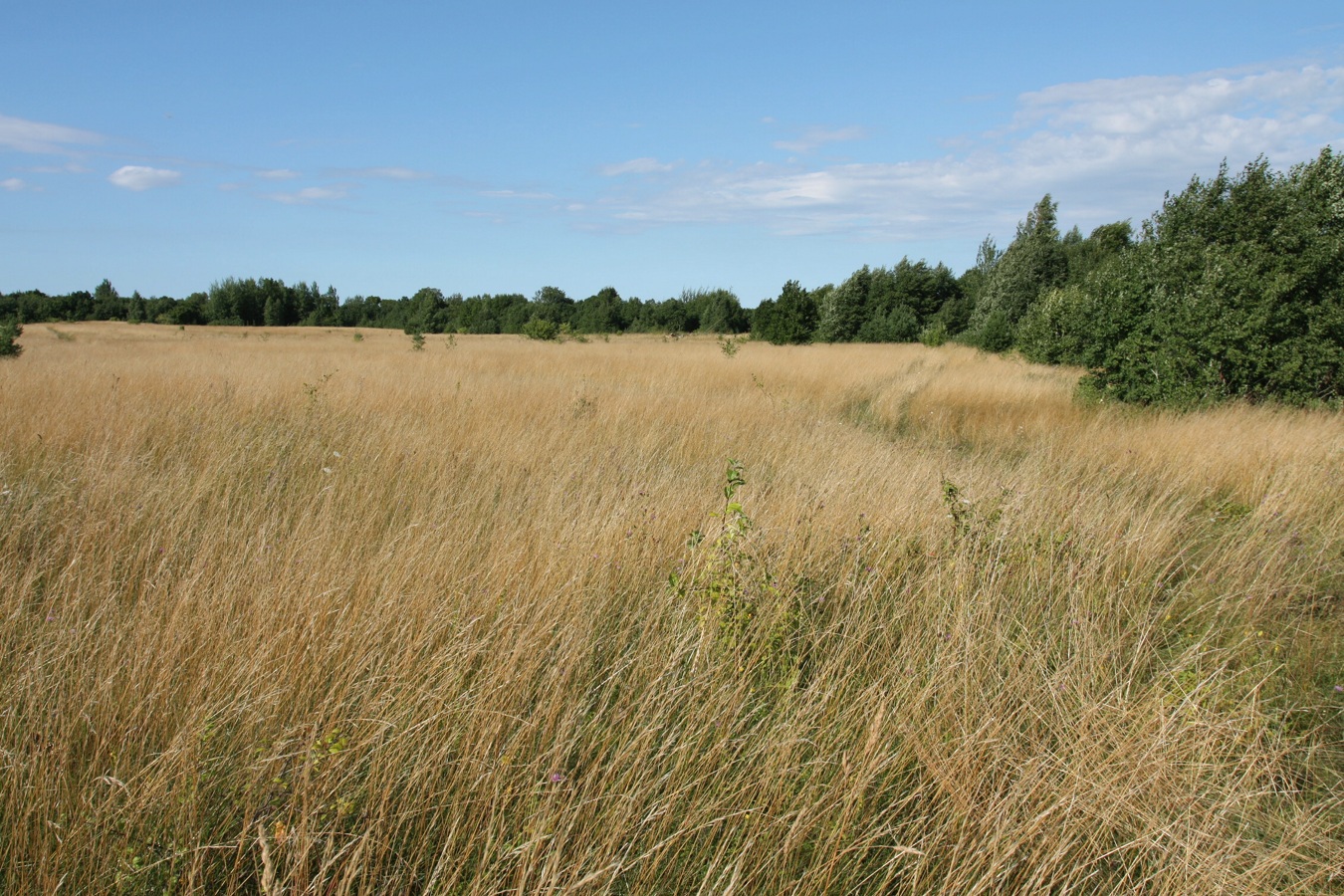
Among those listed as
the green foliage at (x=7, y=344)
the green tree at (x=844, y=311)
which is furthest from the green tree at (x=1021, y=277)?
the green foliage at (x=7, y=344)

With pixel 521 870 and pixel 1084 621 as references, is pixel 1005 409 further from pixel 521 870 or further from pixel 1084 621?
pixel 521 870

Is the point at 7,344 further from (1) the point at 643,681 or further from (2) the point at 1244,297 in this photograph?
(2) the point at 1244,297

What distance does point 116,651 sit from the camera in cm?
207

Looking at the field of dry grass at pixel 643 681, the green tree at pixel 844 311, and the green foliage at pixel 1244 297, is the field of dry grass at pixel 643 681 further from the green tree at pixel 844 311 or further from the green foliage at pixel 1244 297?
the green tree at pixel 844 311

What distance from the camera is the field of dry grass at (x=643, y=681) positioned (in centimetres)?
165

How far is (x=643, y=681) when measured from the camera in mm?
2369

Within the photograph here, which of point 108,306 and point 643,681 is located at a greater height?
point 108,306

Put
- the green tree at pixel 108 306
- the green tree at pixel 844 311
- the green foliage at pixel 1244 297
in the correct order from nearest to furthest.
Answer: the green foliage at pixel 1244 297 → the green tree at pixel 844 311 → the green tree at pixel 108 306

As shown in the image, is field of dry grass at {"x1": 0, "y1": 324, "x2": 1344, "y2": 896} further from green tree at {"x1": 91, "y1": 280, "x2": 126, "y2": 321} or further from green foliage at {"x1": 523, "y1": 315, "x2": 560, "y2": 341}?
green tree at {"x1": 91, "y1": 280, "x2": 126, "y2": 321}

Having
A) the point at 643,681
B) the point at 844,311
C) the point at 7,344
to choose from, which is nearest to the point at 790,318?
the point at 844,311

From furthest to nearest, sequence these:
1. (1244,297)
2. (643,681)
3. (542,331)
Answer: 1. (542,331)
2. (1244,297)
3. (643,681)

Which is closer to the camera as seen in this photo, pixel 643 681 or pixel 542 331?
pixel 643 681

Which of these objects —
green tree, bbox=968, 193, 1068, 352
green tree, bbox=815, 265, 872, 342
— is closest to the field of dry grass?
green tree, bbox=968, 193, 1068, 352

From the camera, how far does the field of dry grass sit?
1650mm
